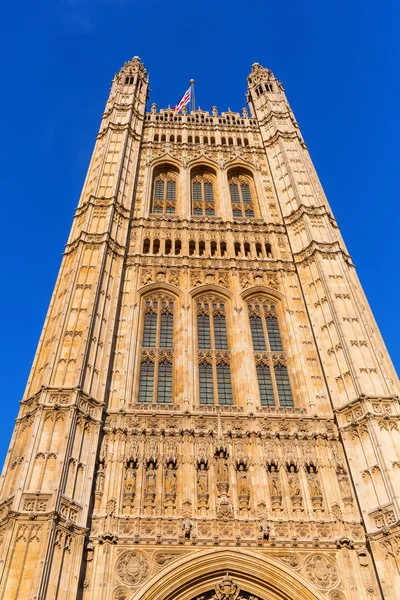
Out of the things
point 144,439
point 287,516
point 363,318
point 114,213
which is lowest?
point 287,516

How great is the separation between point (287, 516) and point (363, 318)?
7.65 metres

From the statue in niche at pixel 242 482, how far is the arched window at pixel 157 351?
3533 millimetres

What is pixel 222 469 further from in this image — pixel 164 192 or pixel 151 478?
pixel 164 192

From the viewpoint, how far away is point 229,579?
47.2ft

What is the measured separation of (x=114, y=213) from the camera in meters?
24.8

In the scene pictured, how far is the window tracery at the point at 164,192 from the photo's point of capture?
28000 millimetres

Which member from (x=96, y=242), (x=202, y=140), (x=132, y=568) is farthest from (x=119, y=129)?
(x=132, y=568)

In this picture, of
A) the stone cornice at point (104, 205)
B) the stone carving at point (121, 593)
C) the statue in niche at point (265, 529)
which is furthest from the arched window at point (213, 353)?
the stone carving at point (121, 593)

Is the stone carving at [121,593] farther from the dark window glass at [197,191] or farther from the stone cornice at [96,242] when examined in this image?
the dark window glass at [197,191]

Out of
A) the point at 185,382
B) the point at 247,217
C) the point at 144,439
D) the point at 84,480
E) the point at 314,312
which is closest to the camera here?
the point at 84,480

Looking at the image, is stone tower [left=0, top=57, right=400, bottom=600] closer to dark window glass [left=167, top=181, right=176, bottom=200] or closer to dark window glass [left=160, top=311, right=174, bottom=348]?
dark window glass [left=160, top=311, right=174, bottom=348]

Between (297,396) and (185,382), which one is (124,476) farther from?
(297,396)

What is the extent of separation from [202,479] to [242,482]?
1.12 meters

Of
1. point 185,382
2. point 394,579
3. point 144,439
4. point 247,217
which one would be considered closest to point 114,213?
point 247,217
